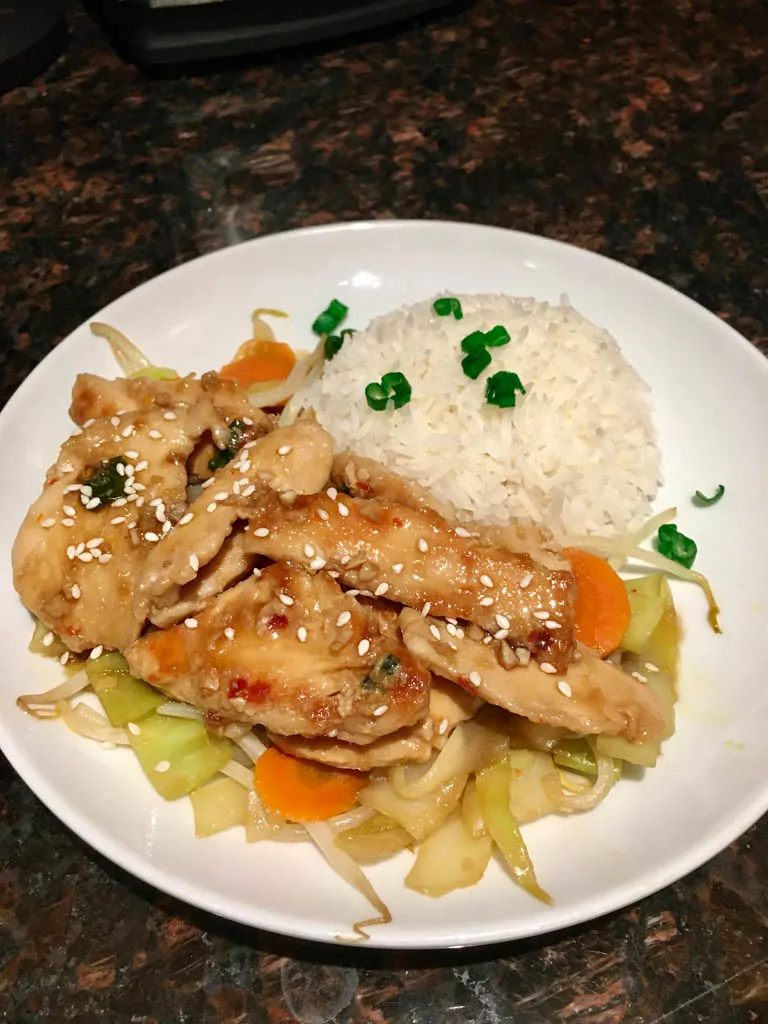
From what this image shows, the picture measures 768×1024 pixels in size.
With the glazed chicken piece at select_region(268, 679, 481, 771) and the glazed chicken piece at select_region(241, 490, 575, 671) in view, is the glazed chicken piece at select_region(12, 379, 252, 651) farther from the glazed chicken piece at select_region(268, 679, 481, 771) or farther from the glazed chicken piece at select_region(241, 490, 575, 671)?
the glazed chicken piece at select_region(268, 679, 481, 771)

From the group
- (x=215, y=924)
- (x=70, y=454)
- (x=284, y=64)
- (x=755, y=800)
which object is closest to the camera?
(x=755, y=800)

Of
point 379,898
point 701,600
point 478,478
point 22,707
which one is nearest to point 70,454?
point 22,707

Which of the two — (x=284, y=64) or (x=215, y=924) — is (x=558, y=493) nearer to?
(x=215, y=924)

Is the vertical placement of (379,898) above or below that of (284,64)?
below

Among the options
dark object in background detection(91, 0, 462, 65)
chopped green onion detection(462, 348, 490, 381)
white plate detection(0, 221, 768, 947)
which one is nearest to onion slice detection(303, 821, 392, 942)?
white plate detection(0, 221, 768, 947)

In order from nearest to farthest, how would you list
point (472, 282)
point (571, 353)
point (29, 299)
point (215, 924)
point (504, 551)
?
point (215, 924), point (504, 551), point (571, 353), point (472, 282), point (29, 299)

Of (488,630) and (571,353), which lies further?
(571,353)
